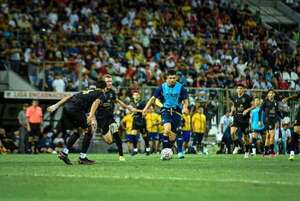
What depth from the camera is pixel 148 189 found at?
508 inches

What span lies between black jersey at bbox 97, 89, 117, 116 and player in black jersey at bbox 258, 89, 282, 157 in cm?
642

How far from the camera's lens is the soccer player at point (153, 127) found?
3425 cm

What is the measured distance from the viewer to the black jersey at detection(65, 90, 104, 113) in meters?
20.5

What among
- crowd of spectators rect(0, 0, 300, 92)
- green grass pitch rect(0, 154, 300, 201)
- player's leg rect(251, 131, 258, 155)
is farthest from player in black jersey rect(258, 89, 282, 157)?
green grass pitch rect(0, 154, 300, 201)

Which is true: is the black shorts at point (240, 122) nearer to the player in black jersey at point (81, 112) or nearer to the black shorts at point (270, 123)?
the black shorts at point (270, 123)

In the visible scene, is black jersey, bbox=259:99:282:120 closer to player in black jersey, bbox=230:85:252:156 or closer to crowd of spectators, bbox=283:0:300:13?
player in black jersey, bbox=230:85:252:156

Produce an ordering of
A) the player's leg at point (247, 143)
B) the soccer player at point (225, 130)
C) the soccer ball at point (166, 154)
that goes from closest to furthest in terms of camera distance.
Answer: the soccer ball at point (166, 154)
the player's leg at point (247, 143)
the soccer player at point (225, 130)

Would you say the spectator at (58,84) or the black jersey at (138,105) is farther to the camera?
the spectator at (58,84)

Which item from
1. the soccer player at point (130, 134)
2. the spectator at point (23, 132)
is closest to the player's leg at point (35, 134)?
the spectator at point (23, 132)

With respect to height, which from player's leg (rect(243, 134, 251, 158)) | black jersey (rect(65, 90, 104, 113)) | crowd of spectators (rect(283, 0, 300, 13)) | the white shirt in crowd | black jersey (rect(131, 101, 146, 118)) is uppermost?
crowd of spectators (rect(283, 0, 300, 13))

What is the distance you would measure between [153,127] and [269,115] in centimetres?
701

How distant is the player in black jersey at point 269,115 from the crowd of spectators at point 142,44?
29.0 ft

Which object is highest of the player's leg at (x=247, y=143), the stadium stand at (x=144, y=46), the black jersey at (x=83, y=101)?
the stadium stand at (x=144, y=46)

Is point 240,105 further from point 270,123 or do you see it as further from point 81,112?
point 81,112
